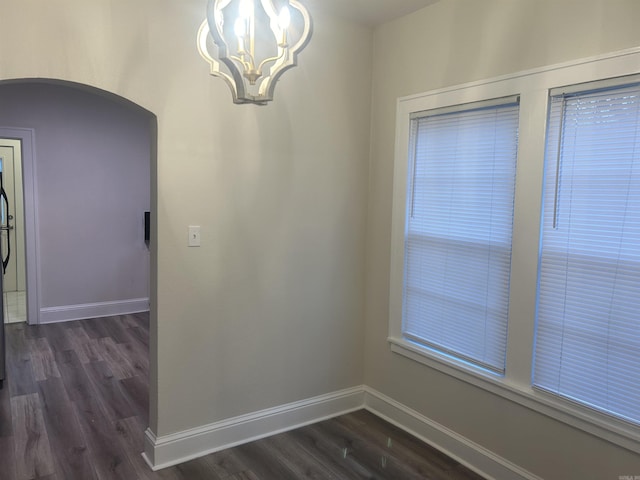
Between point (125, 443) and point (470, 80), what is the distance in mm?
2845

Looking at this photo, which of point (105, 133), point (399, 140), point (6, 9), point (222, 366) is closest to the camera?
point (6, 9)

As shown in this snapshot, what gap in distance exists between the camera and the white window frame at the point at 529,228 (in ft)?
6.56

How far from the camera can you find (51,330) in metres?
4.96

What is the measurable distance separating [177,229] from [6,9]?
121 centimetres

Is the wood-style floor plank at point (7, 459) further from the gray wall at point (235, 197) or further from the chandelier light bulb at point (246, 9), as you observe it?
the chandelier light bulb at point (246, 9)

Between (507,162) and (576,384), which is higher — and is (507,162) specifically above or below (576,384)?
above

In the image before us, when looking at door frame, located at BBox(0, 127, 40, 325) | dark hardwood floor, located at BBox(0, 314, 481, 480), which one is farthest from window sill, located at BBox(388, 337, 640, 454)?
door frame, located at BBox(0, 127, 40, 325)

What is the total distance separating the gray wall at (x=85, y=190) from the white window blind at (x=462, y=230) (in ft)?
12.2

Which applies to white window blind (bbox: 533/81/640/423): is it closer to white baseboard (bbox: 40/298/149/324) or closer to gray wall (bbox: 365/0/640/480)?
gray wall (bbox: 365/0/640/480)

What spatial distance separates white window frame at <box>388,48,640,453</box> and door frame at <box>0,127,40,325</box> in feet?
14.1

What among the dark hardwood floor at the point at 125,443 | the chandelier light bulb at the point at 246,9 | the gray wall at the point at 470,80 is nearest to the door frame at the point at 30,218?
the dark hardwood floor at the point at 125,443

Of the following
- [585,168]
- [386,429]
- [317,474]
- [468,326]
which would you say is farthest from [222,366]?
[585,168]

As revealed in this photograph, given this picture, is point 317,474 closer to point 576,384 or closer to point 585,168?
point 576,384

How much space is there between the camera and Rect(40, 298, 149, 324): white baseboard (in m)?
5.23
